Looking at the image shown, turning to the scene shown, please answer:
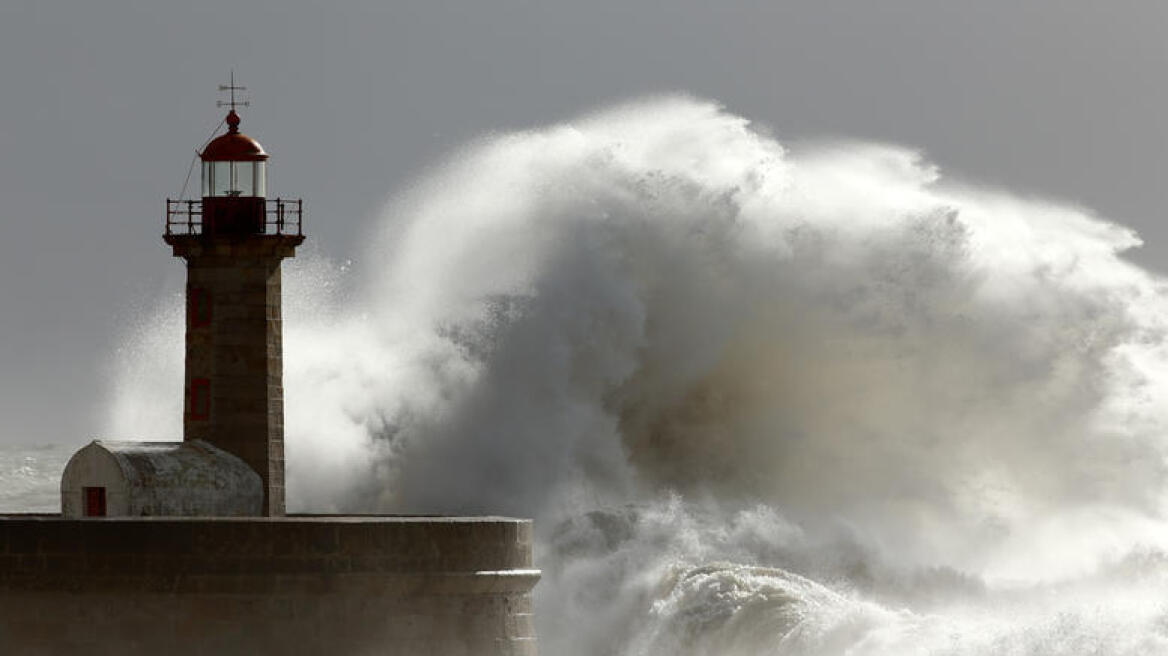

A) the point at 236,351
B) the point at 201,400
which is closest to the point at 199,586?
the point at 201,400

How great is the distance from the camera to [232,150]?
68.8 ft

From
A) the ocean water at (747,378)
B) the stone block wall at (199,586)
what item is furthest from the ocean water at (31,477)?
the stone block wall at (199,586)

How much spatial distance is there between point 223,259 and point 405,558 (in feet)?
9.66

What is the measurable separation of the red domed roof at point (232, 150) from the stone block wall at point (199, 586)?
10.9 ft

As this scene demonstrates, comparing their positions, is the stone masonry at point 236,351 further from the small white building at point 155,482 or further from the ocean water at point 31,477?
the ocean water at point 31,477

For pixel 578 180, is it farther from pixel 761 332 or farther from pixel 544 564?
pixel 544 564

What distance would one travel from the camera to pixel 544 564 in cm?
2494

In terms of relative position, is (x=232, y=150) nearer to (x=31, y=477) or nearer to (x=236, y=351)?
(x=236, y=351)

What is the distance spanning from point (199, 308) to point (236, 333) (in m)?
0.31

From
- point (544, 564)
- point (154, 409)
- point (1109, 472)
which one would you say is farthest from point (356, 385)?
point (1109, 472)

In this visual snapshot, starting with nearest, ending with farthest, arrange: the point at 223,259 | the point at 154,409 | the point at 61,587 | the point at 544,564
→ the point at 61,587
the point at 223,259
the point at 544,564
the point at 154,409

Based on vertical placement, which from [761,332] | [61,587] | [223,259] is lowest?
[61,587]

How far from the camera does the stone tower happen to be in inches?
809

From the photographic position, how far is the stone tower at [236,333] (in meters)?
20.5
